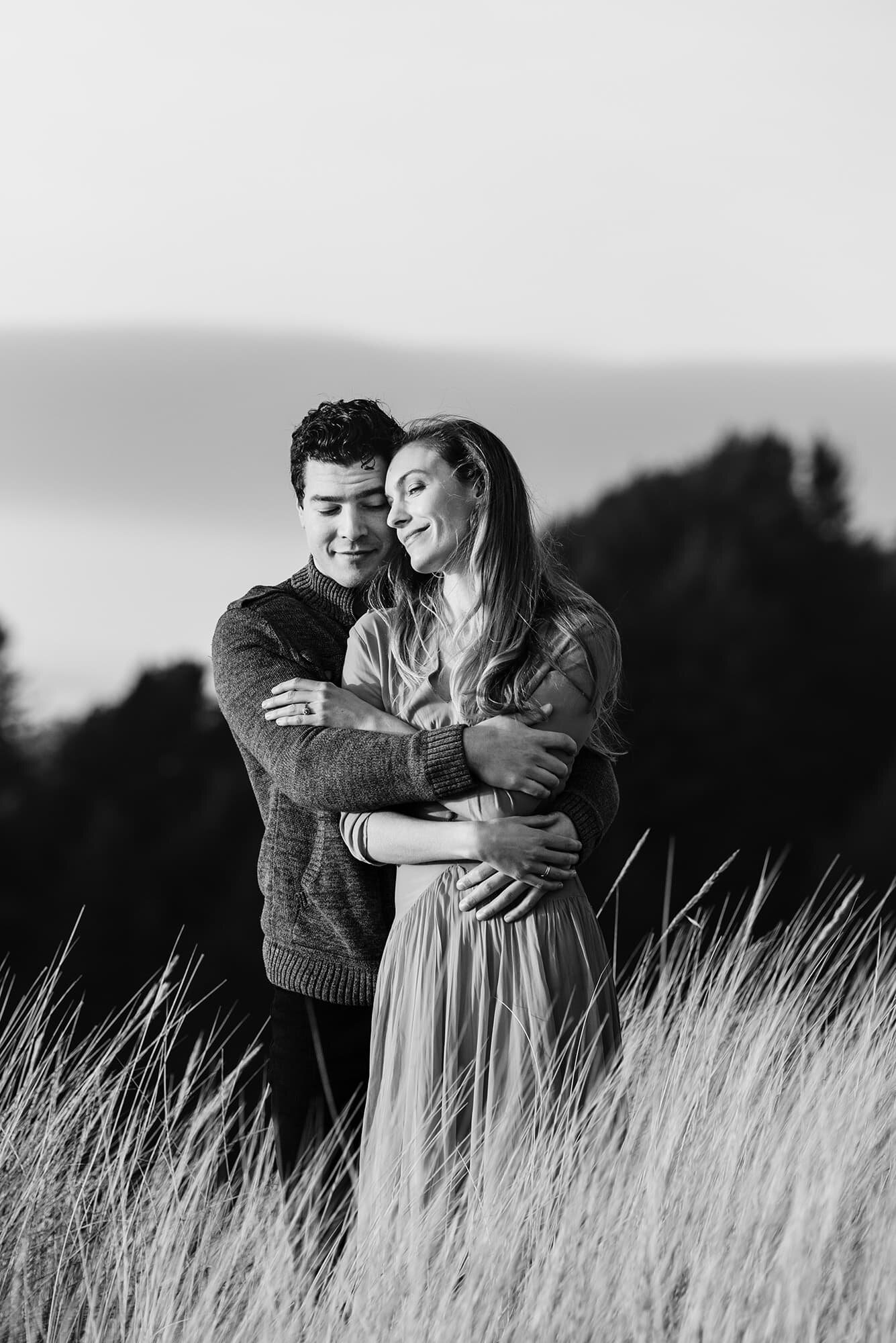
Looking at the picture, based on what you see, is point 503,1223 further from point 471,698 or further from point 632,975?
point 632,975

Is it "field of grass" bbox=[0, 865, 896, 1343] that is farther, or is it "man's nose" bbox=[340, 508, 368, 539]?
"man's nose" bbox=[340, 508, 368, 539]

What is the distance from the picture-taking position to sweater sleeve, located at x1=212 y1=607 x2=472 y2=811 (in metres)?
1.82

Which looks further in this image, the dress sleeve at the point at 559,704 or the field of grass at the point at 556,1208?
the dress sleeve at the point at 559,704

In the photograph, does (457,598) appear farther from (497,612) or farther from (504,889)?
(504,889)

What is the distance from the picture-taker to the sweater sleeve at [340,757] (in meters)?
1.82

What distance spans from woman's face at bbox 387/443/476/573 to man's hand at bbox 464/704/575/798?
246mm

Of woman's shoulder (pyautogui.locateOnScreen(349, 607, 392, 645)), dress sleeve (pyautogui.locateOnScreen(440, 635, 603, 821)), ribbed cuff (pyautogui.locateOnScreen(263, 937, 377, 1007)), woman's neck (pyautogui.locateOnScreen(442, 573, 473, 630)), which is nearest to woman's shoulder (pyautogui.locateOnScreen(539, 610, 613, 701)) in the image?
dress sleeve (pyautogui.locateOnScreen(440, 635, 603, 821))

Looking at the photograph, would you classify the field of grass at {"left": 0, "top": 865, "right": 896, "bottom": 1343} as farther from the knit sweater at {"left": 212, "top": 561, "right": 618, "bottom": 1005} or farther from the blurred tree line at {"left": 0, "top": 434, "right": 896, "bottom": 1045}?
the blurred tree line at {"left": 0, "top": 434, "right": 896, "bottom": 1045}

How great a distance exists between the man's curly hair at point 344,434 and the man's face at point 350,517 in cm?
1

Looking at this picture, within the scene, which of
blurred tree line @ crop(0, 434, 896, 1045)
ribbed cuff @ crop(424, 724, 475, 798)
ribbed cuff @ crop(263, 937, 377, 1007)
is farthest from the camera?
blurred tree line @ crop(0, 434, 896, 1045)

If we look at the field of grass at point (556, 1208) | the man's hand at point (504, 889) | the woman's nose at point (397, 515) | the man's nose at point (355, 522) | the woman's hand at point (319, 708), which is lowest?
the field of grass at point (556, 1208)

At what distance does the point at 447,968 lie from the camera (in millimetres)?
1853

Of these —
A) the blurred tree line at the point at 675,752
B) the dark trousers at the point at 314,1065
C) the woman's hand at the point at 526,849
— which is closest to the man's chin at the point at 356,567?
the woman's hand at the point at 526,849

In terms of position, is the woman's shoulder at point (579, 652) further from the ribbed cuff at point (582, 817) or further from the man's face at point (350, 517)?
the man's face at point (350, 517)
